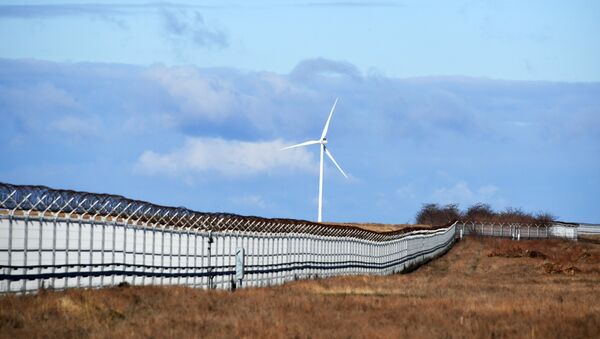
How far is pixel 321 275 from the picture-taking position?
8262 centimetres

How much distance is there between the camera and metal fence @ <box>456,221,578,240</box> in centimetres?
16438

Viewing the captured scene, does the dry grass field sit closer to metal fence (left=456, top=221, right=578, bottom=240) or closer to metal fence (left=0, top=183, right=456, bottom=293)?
metal fence (left=0, top=183, right=456, bottom=293)

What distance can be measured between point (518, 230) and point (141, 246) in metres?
114

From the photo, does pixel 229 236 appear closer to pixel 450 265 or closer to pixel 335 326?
pixel 335 326

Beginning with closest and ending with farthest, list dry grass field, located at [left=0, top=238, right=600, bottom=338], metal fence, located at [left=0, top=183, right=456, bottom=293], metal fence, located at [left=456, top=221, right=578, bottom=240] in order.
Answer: dry grass field, located at [left=0, top=238, right=600, bottom=338] < metal fence, located at [left=0, top=183, right=456, bottom=293] < metal fence, located at [left=456, top=221, right=578, bottom=240]

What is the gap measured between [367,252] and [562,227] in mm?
80528

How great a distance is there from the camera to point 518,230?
162m

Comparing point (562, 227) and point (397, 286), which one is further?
point (562, 227)

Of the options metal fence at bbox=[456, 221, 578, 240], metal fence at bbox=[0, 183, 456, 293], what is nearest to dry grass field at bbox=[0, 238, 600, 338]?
metal fence at bbox=[0, 183, 456, 293]

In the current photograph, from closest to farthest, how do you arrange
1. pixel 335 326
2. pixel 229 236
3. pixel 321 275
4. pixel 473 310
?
pixel 335 326 → pixel 473 310 → pixel 229 236 → pixel 321 275

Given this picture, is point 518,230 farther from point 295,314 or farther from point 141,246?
point 295,314

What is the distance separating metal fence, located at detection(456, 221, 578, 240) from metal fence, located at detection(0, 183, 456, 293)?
7804 cm

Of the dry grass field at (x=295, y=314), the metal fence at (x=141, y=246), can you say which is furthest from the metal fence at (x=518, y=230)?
the dry grass field at (x=295, y=314)

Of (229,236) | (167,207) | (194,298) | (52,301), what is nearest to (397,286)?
(229,236)
